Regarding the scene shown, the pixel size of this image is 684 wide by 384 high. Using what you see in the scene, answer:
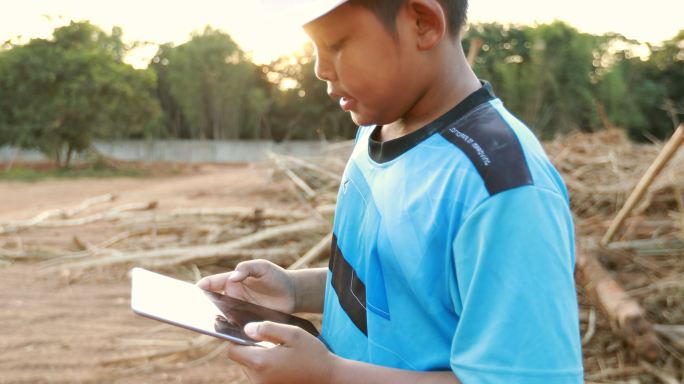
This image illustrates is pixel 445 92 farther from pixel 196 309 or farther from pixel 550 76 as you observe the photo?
pixel 550 76

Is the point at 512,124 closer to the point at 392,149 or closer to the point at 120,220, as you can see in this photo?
the point at 392,149

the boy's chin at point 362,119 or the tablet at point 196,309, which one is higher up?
the boy's chin at point 362,119

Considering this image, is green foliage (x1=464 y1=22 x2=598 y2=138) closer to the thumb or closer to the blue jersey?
the blue jersey

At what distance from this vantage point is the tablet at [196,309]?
42.7 inches

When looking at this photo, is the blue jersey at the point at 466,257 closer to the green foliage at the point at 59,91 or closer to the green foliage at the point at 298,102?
the green foliage at the point at 59,91

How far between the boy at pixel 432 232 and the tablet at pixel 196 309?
6cm

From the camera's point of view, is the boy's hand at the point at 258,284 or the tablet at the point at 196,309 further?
the boy's hand at the point at 258,284

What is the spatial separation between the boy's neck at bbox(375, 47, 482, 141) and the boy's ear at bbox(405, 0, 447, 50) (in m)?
0.06

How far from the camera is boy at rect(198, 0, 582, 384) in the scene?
865mm

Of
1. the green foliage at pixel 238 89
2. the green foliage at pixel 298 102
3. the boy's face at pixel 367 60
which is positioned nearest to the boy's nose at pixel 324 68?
the boy's face at pixel 367 60

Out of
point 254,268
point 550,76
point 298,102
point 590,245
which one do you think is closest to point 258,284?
point 254,268

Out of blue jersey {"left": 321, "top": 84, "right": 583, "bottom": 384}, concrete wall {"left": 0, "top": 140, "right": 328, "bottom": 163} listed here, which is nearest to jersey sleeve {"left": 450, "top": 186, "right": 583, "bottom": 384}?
blue jersey {"left": 321, "top": 84, "right": 583, "bottom": 384}

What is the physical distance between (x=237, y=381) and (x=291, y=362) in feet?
7.61

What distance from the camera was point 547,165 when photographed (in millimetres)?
951
